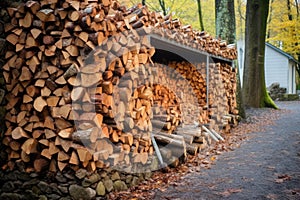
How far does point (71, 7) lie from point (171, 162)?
285 centimetres

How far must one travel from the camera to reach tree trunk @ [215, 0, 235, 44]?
374 inches

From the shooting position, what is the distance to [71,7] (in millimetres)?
3398

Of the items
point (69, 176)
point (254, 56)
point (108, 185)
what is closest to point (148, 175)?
point (108, 185)

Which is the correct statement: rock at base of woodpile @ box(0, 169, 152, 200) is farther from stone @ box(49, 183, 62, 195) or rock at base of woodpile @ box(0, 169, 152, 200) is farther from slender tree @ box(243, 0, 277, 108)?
slender tree @ box(243, 0, 277, 108)

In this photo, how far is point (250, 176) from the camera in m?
4.25

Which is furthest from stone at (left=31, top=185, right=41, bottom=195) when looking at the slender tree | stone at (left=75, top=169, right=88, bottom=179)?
the slender tree

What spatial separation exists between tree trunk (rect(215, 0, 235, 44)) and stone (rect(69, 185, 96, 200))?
761cm

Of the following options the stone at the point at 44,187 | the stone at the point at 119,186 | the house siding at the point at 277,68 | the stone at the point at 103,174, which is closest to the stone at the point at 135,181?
the stone at the point at 119,186

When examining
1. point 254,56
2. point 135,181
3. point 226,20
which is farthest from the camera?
point 254,56

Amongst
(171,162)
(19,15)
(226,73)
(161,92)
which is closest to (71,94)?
(19,15)

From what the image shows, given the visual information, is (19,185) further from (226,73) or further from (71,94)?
(226,73)

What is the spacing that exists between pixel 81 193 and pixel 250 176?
2440 millimetres

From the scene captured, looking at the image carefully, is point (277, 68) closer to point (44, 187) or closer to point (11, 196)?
point (44, 187)

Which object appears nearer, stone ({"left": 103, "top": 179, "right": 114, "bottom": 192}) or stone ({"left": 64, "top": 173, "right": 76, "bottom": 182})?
stone ({"left": 64, "top": 173, "right": 76, "bottom": 182})
